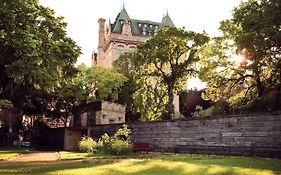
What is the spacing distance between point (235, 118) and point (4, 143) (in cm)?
3789

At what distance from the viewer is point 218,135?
26547mm

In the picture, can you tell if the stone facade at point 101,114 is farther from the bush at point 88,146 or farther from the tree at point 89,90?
the bush at point 88,146

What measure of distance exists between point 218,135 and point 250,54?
8451 millimetres

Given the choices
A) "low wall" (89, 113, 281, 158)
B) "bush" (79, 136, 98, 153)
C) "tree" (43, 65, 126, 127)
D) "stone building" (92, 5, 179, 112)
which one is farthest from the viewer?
"stone building" (92, 5, 179, 112)

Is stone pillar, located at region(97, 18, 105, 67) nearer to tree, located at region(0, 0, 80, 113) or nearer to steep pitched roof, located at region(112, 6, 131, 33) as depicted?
steep pitched roof, located at region(112, 6, 131, 33)

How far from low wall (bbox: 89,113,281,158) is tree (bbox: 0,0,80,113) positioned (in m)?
10.5

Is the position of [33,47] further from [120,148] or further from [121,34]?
[121,34]

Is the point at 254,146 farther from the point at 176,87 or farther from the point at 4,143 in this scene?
the point at 4,143

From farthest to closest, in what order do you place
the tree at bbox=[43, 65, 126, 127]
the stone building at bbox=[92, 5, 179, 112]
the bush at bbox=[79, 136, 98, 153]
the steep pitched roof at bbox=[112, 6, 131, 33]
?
1. the steep pitched roof at bbox=[112, 6, 131, 33]
2. the stone building at bbox=[92, 5, 179, 112]
3. the tree at bbox=[43, 65, 126, 127]
4. the bush at bbox=[79, 136, 98, 153]

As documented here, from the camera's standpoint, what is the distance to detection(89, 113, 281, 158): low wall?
23.3 m

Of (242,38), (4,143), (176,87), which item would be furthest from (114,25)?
(242,38)

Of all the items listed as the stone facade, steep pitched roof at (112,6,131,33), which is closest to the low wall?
the stone facade

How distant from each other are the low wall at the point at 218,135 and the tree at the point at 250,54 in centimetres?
690

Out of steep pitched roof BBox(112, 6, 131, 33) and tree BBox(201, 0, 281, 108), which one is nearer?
tree BBox(201, 0, 281, 108)
